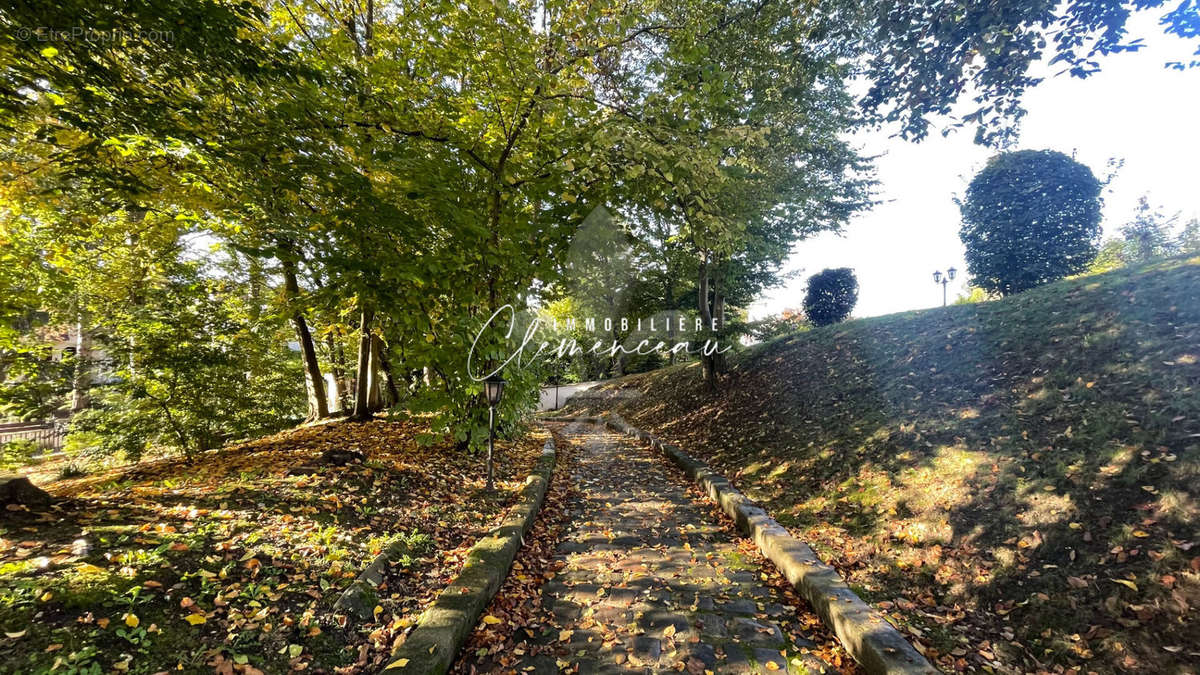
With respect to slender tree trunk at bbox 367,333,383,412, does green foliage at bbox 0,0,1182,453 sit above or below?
above

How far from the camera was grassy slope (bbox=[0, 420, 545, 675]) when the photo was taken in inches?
73.3

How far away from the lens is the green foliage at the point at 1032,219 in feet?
29.3

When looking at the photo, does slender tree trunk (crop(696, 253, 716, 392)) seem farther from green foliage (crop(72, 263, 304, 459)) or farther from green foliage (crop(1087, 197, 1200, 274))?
green foliage (crop(1087, 197, 1200, 274))

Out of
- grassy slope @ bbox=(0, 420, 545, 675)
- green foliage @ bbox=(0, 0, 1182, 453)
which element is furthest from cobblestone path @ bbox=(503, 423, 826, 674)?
green foliage @ bbox=(0, 0, 1182, 453)

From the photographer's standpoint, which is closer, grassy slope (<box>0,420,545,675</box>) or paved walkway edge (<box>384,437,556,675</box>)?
grassy slope (<box>0,420,545,675</box>)

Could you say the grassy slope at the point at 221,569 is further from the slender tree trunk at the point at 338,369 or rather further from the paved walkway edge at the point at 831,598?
the slender tree trunk at the point at 338,369

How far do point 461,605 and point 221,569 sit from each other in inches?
53.8

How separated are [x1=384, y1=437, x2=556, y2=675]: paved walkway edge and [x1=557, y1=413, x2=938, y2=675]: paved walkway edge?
2157 mm

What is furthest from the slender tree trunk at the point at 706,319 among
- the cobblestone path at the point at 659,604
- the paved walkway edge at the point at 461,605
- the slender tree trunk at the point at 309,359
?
the slender tree trunk at the point at 309,359

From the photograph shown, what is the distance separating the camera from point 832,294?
527 inches

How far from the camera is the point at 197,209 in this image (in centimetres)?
564

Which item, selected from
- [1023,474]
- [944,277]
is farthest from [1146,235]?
[1023,474]

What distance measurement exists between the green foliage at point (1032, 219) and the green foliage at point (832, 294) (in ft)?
10.3

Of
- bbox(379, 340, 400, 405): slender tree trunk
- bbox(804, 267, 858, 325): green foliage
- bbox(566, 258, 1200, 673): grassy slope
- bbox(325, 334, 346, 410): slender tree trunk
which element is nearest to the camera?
bbox(566, 258, 1200, 673): grassy slope
